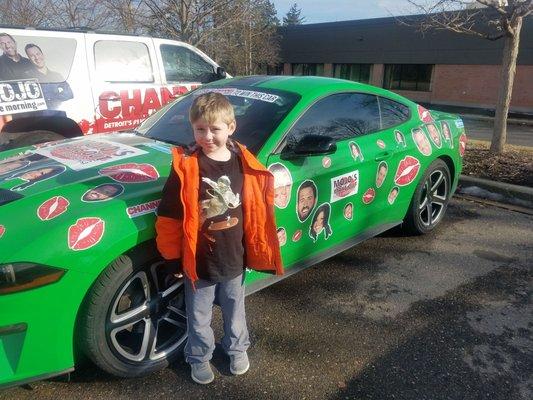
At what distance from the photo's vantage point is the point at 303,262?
10.5 ft

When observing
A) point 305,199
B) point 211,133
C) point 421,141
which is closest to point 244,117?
point 305,199

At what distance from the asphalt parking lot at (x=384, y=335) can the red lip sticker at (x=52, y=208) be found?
95 centimetres

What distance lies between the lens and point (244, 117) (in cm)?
317

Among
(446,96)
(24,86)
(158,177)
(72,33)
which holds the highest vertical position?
(72,33)

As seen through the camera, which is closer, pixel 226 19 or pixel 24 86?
pixel 24 86

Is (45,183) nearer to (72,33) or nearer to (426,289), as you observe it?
(426,289)

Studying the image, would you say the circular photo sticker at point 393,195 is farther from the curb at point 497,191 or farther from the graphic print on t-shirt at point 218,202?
the curb at point 497,191

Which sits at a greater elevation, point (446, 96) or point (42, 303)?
point (42, 303)

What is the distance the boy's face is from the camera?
215 cm

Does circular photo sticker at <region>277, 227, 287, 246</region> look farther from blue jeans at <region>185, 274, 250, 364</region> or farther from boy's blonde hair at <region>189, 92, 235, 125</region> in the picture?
boy's blonde hair at <region>189, 92, 235, 125</region>

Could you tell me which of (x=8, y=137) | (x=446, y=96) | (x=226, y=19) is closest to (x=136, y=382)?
(x=8, y=137)

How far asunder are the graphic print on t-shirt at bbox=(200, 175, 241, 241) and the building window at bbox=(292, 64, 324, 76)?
108 ft

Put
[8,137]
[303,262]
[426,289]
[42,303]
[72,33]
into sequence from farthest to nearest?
[72,33]
[8,137]
[426,289]
[303,262]
[42,303]

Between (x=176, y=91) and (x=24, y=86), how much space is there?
2105 mm
